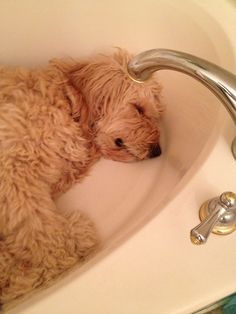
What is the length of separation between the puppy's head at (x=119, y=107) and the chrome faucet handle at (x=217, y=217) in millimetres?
483

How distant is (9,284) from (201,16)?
94 cm

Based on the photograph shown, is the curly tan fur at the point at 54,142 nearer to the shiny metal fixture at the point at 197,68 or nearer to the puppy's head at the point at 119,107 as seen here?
the puppy's head at the point at 119,107

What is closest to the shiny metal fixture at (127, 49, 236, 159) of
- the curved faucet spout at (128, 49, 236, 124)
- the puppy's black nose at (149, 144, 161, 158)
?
the curved faucet spout at (128, 49, 236, 124)

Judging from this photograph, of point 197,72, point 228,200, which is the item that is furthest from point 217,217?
point 197,72

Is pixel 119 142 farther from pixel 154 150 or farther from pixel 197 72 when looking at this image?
pixel 197 72

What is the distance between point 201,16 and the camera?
1056 mm

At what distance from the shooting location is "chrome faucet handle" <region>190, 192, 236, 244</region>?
0.53 m


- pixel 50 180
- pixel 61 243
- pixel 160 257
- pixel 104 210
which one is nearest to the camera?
pixel 160 257

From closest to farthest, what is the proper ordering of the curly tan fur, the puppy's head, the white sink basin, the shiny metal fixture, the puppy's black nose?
the shiny metal fixture, the white sink basin, the curly tan fur, the puppy's head, the puppy's black nose

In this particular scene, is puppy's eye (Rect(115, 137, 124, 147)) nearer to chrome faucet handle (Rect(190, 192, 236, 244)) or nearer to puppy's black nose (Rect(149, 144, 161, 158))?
puppy's black nose (Rect(149, 144, 161, 158))

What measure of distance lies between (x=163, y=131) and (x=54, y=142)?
454mm

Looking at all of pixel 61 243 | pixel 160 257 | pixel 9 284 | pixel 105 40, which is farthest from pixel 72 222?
pixel 105 40

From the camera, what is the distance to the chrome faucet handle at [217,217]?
0.53m

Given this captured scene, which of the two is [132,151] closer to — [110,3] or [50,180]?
[50,180]
